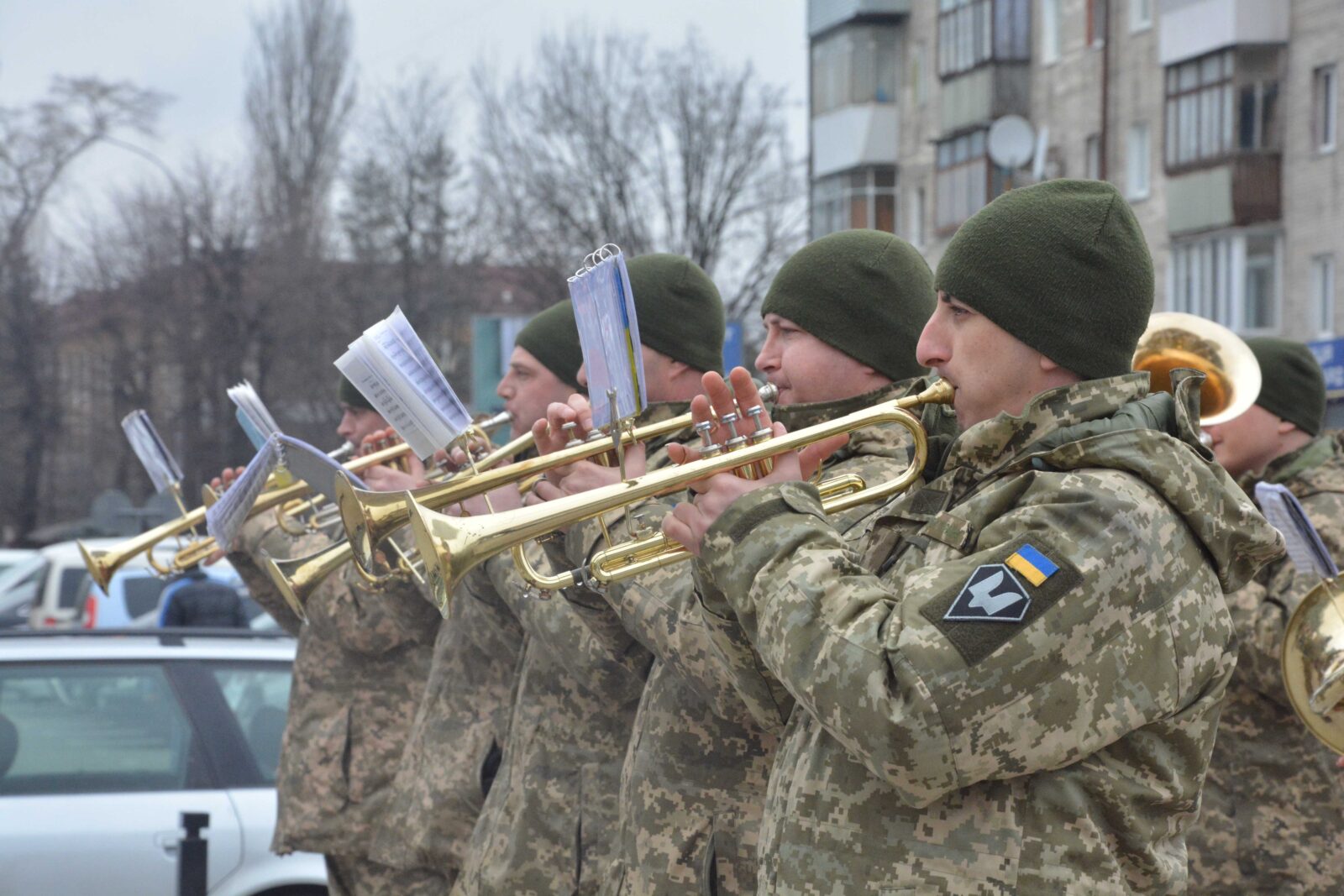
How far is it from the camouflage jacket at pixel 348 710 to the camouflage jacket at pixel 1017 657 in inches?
112

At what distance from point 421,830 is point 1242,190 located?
21.1 metres

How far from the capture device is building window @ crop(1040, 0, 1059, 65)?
2884 cm

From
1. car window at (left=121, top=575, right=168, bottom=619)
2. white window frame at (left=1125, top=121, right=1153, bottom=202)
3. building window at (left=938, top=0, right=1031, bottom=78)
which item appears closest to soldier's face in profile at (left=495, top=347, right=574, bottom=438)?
car window at (left=121, top=575, right=168, bottom=619)

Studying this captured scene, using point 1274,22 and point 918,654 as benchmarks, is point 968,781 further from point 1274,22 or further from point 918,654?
point 1274,22

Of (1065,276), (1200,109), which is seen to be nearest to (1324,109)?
(1200,109)

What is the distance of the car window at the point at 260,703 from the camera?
6410 millimetres

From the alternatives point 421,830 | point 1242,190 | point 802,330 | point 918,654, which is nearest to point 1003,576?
point 918,654

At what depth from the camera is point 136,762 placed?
20.6 feet

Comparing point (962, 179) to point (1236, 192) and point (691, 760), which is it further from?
point (691, 760)

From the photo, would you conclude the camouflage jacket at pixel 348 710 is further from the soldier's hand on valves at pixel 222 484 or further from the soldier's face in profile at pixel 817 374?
the soldier's face in profile at pixel 817 374

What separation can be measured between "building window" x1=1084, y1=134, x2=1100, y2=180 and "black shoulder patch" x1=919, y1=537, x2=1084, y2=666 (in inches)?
1023

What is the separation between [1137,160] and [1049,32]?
3435 mm

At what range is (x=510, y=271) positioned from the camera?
31.4 metres

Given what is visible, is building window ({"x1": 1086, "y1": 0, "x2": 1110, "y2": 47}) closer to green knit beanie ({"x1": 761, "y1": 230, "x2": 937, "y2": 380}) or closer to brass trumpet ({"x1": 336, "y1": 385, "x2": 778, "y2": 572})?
green knit beanie ({"x1": 761, "y1": 230, "x2": 937, "y2": 380})
